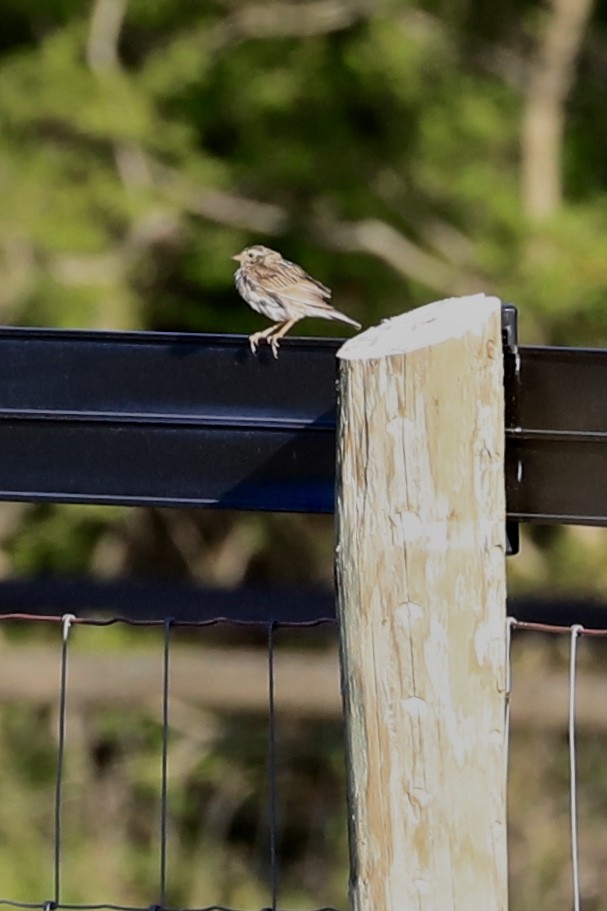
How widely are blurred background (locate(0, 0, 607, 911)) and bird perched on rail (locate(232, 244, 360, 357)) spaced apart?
3969mm

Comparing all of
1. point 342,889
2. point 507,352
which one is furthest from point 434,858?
point 342,889

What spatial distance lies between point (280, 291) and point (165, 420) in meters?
1.57

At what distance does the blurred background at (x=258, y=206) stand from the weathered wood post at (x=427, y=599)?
618 centimetres

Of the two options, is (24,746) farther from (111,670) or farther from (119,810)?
(111,670)

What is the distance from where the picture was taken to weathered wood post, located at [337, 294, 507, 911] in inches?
93.7

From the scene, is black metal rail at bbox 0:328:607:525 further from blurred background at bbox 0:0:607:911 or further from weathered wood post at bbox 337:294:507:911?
blurred background at bbox 0:0:607:911

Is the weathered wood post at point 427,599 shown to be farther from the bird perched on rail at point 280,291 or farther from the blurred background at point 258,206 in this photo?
the blurred background at point 258,206

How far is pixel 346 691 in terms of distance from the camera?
251 centimetres

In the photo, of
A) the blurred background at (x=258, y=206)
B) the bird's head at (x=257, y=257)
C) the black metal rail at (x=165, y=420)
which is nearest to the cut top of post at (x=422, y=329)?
the black metal rail at (x=165, y=420)

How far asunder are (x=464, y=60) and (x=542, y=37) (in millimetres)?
444

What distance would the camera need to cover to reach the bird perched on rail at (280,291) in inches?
173

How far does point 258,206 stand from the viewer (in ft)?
32.1

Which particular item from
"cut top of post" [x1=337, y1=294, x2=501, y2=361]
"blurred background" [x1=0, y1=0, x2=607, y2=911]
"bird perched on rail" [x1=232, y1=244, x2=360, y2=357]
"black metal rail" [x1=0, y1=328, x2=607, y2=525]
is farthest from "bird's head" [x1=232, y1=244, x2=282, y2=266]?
"blurred background" [x1=0, y1=0, x2=607, y2=911]

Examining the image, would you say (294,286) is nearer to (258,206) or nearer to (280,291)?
(280,291)
